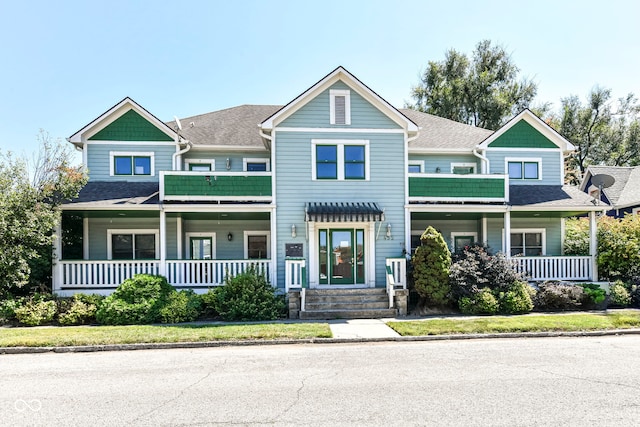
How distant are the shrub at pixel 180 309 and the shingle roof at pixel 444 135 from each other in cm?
1102

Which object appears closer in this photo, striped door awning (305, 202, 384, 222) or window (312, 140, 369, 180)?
striped door awning (305, 202, 384, 222)

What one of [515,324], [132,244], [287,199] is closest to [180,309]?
[287,199]

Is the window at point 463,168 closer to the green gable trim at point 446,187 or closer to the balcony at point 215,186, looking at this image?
the green gable trim at point 446,187

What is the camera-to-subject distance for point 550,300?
13703 mm

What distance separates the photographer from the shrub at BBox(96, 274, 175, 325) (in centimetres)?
1204

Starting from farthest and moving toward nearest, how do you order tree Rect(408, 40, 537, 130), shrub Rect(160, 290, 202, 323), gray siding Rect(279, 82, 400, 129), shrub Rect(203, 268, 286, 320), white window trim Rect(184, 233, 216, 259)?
tree Rect(408, 40, 537, 130) → white window trim Rect(184, 233, 216, 259) → gray siding Rect(279, 82, 400, 129) → shrub Rect(203, 268, 286, 320) → shrub Rect(160, 290, 202, 323)

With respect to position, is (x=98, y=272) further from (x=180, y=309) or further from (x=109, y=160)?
(x=109, y=160)

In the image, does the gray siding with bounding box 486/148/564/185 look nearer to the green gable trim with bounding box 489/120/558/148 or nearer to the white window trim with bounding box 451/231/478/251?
the green gable trim with bounding box 489/120/558/148

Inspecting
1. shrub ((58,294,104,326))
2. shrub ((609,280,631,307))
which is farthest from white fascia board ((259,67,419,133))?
shrub ((609,280,631,307))

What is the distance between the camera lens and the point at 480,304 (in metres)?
13.1

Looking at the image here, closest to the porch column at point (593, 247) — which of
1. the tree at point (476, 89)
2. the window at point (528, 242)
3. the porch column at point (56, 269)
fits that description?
the window at point (528, 242)

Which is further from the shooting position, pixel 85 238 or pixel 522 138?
pixel 522 138

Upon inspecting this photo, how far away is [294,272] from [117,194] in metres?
7.34

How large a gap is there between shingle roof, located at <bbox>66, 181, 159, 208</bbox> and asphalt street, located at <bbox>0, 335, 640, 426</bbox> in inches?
246
